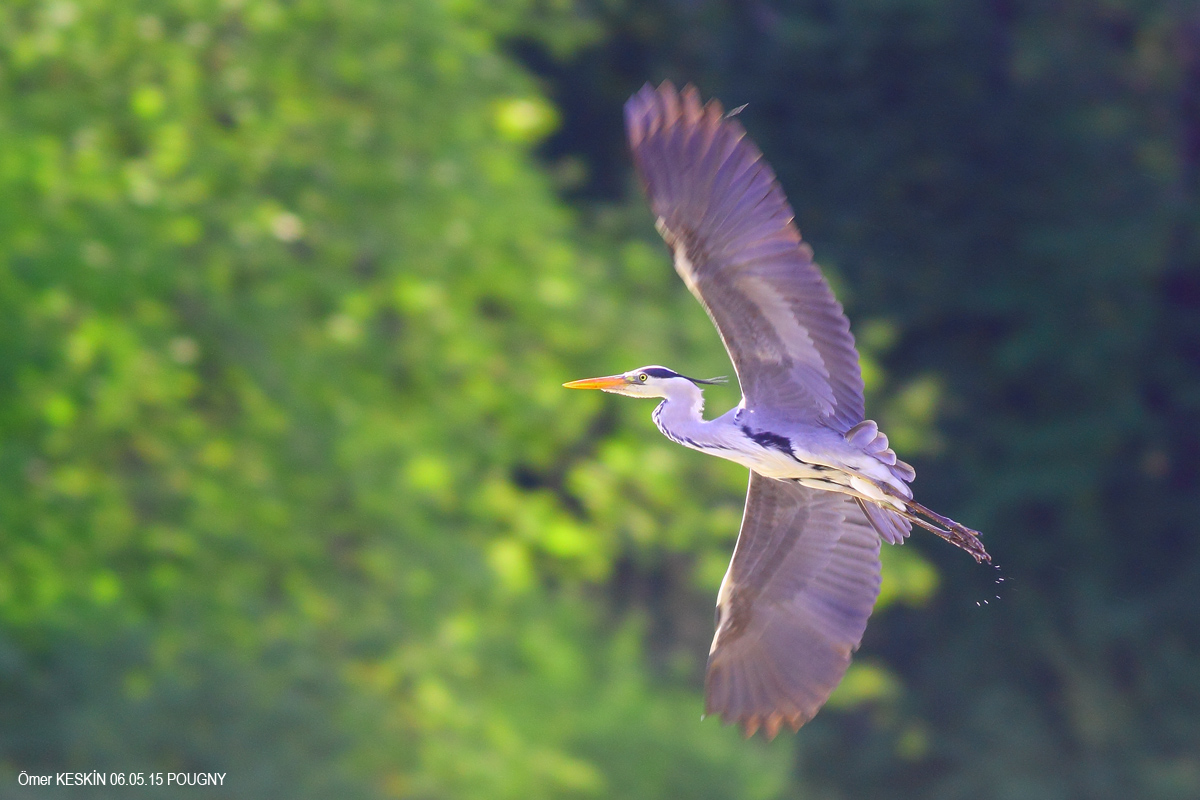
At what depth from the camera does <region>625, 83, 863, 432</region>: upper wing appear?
524 centimetres

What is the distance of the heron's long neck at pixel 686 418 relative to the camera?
5.82 metres

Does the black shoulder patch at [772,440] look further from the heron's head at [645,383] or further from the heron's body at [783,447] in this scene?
the heron's head at [645,383]

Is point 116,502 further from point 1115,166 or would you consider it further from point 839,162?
point 1115,166

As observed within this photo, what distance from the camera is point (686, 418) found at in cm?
591

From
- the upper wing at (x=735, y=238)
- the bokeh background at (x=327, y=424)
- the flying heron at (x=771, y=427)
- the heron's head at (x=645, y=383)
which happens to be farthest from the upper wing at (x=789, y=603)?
the bokeh background at (x=327, y=424)

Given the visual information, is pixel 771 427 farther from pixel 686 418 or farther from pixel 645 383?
pixel 645 383

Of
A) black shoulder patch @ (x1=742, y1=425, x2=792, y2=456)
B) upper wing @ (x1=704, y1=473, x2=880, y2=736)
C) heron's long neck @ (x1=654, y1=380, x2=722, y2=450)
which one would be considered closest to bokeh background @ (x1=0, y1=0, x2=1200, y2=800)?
upper wing @ (x1=704, y1=473, x2=880, y2=736)

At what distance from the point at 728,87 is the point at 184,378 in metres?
7.60

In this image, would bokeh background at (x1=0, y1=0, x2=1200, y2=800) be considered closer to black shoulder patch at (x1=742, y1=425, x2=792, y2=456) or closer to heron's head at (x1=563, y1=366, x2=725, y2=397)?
heron's head at (x1=563, y1=366, x2=725, y2=397)

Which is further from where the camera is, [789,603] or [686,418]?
[789,603]

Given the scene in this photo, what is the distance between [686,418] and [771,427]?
1.18ft

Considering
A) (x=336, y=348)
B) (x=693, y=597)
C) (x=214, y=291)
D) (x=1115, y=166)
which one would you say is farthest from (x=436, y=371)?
(x=1115, y=166)

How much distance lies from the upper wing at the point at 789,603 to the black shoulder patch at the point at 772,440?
419 millimetres

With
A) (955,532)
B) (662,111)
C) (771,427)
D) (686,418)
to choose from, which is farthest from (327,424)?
(955,532)
